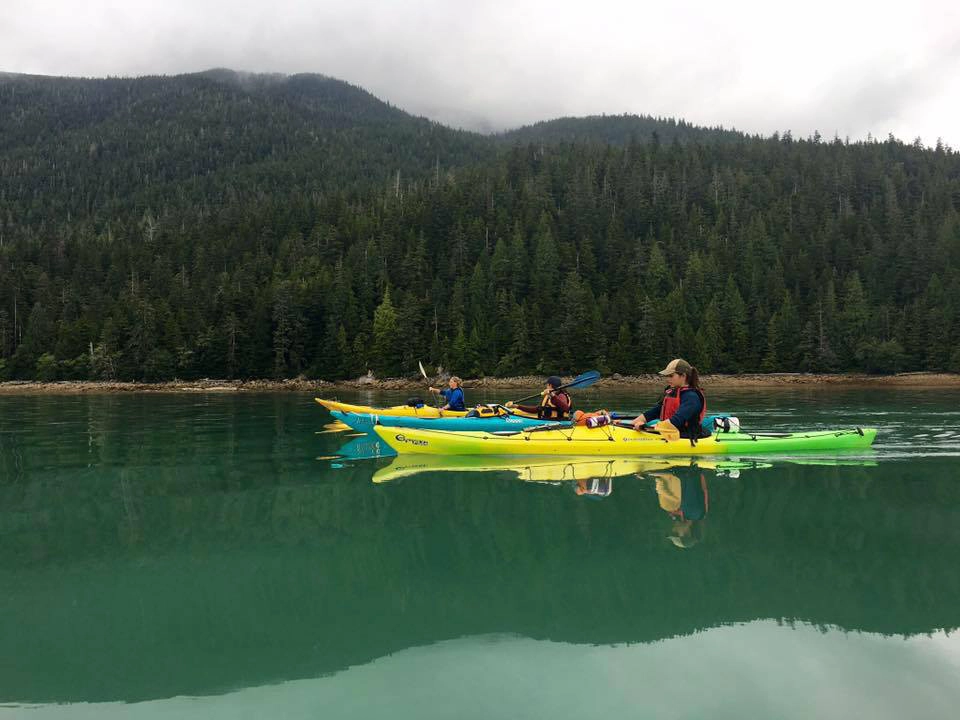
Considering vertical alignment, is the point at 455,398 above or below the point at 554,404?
above

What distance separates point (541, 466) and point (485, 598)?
8.75 metres

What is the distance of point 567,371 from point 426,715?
241ft

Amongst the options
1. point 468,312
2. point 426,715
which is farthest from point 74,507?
point 468,312

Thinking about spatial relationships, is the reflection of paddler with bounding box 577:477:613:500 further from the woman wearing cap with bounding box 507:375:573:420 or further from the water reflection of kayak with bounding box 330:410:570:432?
the woman wearing cap with bounding box 507:375:573:420

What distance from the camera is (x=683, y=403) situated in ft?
50.5

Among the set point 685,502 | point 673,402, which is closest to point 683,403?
point 673,402

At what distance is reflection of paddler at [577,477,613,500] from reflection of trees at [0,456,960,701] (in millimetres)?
373

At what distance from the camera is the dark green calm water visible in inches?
204

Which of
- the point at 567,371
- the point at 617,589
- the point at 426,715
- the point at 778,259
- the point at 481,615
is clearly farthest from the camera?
the point at 778,259

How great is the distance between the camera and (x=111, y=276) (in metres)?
103

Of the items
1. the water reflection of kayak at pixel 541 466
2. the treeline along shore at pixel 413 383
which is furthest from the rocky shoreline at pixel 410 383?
the water reflection of kayak at pixel 541 466

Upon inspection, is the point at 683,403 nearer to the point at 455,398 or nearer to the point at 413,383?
the point at 455,398

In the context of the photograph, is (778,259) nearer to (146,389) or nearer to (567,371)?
(567,371)

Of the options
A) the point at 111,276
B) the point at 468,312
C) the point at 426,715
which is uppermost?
the point at 111,276
